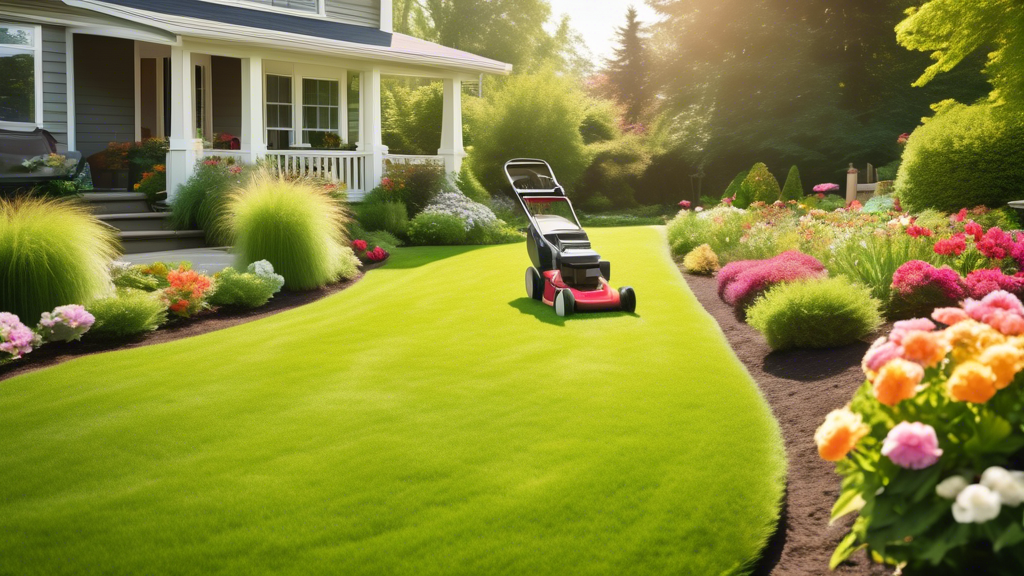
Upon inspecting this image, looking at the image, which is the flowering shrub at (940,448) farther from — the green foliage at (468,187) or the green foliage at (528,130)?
the green foliage at (528,130)

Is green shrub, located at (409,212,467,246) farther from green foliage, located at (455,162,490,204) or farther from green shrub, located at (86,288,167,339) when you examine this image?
green shrub, located at (86,288,167,339)

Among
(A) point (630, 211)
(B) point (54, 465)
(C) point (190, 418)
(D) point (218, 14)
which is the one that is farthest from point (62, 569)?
(A) point (630, 211)

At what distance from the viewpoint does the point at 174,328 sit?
8.95 metres

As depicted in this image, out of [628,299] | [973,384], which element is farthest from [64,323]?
[973,384]

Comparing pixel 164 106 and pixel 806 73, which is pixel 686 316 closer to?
pixel 164 106

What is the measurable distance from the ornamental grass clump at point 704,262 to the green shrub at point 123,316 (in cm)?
720

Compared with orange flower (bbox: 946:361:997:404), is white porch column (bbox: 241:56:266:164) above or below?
above

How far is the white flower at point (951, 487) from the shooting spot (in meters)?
2.52

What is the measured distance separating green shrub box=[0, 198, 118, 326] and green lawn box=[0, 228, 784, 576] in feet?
3.61

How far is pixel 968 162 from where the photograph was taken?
1547cm

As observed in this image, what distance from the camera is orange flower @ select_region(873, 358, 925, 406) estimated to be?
8.69 ft

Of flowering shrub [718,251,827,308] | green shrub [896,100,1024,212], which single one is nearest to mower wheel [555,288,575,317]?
flowering shrub [718,251,827,308]

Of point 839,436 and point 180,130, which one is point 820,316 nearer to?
point 839,436

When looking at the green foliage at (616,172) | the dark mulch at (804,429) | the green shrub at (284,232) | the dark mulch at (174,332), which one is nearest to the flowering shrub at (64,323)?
the dark mulch at (174,332)
